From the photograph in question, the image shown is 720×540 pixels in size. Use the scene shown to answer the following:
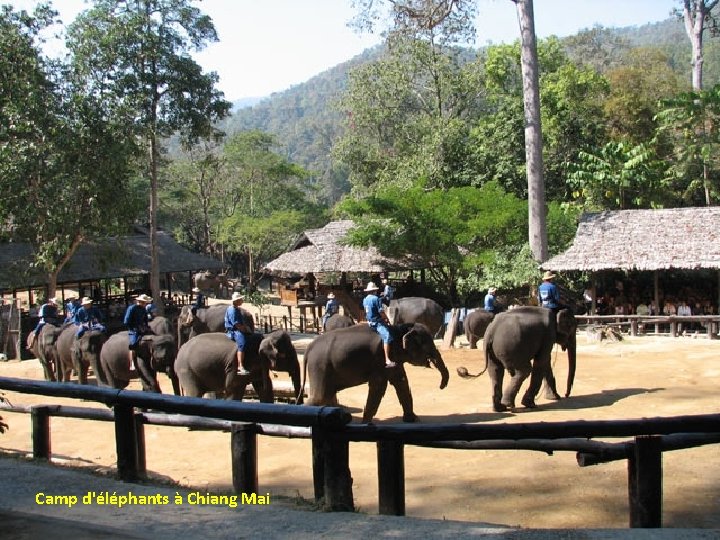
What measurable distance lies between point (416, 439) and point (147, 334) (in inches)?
345

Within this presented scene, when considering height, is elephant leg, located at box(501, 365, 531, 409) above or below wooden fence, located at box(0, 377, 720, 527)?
below

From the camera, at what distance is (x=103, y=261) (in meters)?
24.0

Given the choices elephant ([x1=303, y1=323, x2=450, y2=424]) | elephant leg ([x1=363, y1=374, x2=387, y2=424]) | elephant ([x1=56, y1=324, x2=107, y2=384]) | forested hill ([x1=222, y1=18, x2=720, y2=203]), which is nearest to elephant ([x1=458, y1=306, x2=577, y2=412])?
elephant ([x1=303, y1=323, x2=450, y2=424])

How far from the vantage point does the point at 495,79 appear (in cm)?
3638

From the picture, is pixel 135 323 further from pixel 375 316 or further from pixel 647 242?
pixel 647 242

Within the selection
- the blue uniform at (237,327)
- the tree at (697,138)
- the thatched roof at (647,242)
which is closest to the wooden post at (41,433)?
the blue uniform at (237,327)

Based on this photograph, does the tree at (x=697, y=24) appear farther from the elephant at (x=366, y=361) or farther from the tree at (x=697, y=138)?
the elephant at (x=366, y=361)

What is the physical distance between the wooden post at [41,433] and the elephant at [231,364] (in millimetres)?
4233

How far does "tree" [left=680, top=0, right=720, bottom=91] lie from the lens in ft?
99.9

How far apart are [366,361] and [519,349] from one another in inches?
100

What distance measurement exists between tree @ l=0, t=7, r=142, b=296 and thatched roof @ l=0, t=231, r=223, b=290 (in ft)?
2.96

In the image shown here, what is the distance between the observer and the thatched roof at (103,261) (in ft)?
74.7

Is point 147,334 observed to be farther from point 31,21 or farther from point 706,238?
point 706,238

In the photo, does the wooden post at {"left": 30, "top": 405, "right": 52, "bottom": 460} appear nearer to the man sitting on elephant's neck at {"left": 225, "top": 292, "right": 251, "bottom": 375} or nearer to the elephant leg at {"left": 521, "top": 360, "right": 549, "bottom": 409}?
the man sitting on elephant's neck at {"left": 225, "top": 292, "right": 251, "bottom": 375}
